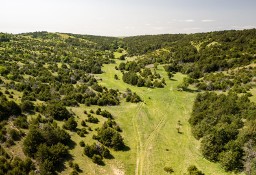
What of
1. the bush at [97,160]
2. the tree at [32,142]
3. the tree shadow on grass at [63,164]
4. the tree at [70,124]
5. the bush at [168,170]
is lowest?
the bush at [168,170]

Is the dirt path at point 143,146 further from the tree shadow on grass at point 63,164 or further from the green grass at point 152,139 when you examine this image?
the tree shadow on grass at point 63,164

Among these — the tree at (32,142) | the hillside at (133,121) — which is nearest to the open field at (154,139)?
the hillside at (133,121)

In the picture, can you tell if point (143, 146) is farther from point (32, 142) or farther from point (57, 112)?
point (32, 142)

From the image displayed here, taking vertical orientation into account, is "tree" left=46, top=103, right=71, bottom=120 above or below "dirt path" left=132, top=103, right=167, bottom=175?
above

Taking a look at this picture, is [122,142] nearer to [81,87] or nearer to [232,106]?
[232,106]

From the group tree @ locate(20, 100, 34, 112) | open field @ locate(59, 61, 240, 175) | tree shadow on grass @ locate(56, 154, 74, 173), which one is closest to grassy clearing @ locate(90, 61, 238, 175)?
open field @ locate(59, 61, 240, 175)

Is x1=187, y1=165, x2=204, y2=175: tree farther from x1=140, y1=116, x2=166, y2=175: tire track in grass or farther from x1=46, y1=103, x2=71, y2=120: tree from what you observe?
x1=46, y1=103, x2=71, y2=120: tree

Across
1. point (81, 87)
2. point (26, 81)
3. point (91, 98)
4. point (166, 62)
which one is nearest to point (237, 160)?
point (91, 98)

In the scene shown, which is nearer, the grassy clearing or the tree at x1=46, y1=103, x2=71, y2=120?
the grassy clearing

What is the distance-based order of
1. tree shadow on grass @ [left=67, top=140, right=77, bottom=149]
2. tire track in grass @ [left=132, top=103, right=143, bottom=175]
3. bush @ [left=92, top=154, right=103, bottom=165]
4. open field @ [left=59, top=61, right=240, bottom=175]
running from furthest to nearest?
tree shadow on grass @ [left=67, top=140, right=77, bottom=149]
tire track in grass @ [left=132, top=103, right=143, bottom=175]
bush @ [left=92, top=154, right=103, bottom=165]
open field @ [left=59, top=61, right=240, bottom=175]
